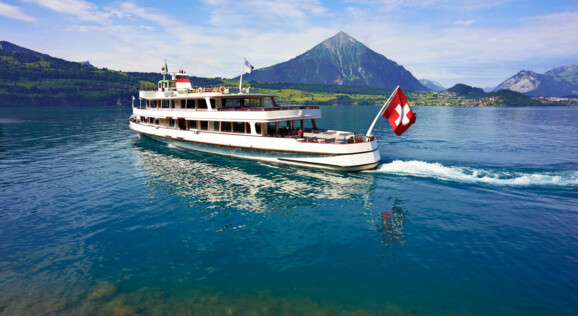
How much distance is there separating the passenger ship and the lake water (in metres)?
1.80

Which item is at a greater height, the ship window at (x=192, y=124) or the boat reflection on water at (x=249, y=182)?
the ship window at (x=192, y=124)

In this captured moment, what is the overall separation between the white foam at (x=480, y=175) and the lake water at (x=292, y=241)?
0.49 feet

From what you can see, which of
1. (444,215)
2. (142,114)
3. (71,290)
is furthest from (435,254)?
(142,114)

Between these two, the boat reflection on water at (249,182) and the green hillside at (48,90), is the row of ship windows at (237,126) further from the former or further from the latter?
the green hillside at (48,90)

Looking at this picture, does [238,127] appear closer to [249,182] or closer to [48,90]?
[249,182]

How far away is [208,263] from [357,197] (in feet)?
37.9

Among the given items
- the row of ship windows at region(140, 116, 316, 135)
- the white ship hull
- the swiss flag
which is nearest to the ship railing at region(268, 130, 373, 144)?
the white ship hull

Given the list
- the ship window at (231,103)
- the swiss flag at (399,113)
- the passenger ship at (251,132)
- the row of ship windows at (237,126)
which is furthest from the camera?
the ship window at (231,103)

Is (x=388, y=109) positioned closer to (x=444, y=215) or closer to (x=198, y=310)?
(x=444, y=215)

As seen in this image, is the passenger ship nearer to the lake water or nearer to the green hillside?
the lake water

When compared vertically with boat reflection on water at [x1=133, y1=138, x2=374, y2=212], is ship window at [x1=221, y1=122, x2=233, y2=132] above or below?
above

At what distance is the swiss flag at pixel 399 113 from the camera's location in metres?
23.5

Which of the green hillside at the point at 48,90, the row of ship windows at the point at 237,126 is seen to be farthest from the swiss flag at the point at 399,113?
the green hillside at the point at 48,90

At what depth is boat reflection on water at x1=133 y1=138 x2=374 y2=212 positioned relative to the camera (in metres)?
19.9
